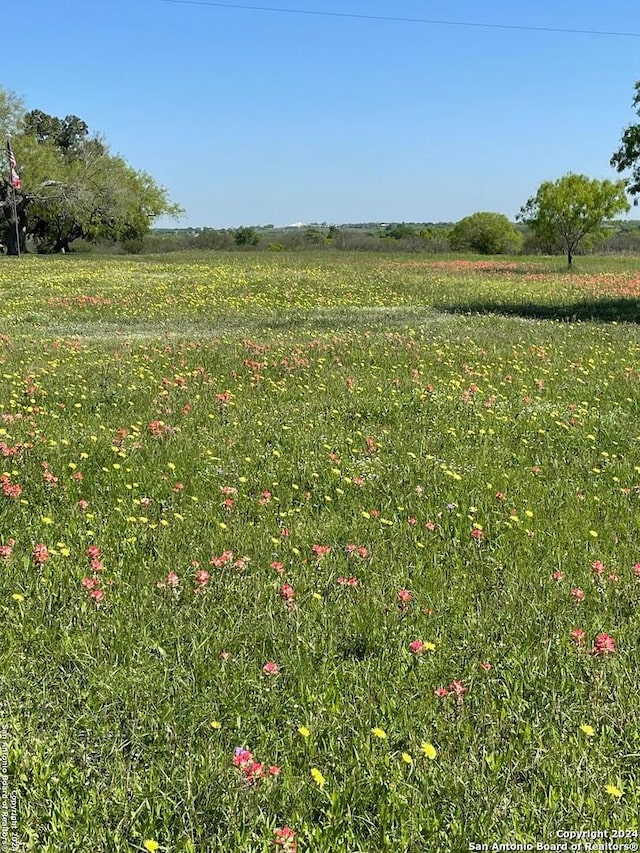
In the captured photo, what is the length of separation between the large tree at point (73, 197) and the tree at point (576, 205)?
1347 inches

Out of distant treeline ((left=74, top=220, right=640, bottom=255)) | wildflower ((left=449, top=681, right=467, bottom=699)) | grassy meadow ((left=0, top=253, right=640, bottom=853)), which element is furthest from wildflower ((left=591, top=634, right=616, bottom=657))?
distant treeline ((left=74, top=220, right=640, bottom=255))

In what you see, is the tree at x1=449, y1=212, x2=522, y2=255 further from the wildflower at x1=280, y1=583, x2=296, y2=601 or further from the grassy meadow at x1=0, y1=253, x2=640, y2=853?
the wildflower at x1=280, y1=583, x2=296, y2=601

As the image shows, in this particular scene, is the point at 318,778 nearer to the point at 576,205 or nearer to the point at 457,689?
the point at 457,689

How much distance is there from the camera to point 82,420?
24.5 ft

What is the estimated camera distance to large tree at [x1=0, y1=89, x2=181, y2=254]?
56281 mm

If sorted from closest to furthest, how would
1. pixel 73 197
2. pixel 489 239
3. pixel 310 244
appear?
1. pixel 73 197
2. pixel 310 244
3. pixel 489 239

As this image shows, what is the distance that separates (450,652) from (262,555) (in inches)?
57.6

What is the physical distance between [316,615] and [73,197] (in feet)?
193

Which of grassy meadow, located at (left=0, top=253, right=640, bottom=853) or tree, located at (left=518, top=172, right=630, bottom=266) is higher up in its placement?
tree, located at (left=518, top=172, right=630, bottom=266)

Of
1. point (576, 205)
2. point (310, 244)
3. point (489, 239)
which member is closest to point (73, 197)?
point (310, 244)

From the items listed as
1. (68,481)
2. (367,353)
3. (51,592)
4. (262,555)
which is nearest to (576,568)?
(262,555)

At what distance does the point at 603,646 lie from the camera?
Answer: 3.41 m

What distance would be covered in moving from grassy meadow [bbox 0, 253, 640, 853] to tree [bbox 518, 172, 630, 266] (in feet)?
116

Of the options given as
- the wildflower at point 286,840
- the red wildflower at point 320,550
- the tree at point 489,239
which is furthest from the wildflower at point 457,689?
the tree at point 489,239
